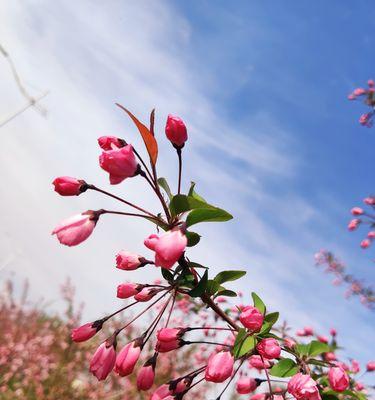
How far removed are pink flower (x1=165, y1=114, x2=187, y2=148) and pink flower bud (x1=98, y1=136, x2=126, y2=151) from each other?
204 millimetres

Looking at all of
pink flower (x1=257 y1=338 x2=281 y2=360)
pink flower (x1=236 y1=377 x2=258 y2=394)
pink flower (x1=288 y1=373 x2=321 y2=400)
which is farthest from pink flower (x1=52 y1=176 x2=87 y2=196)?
pink flower (x1=236 y1=377 x2=258 y2=394)

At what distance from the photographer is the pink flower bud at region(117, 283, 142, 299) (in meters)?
1.45

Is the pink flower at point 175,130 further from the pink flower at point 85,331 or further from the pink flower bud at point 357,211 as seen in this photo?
the pink flower bud at point 357,211

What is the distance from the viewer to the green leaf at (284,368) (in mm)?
1532

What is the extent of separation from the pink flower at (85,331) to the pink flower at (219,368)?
0.44 meters

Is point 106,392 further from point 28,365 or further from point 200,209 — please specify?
point 200,209

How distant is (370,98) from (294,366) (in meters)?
4.23

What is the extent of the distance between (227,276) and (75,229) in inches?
22.0

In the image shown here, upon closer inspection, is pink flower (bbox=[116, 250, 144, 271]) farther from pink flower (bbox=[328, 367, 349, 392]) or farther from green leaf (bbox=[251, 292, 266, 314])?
pink flower (bbox=[328, 367, 349, 392])

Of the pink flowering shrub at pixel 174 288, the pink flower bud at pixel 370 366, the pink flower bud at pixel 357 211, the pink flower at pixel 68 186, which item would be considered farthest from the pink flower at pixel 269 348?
the pink flower bud at pixel 357 211

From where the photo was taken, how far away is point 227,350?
4.50ft

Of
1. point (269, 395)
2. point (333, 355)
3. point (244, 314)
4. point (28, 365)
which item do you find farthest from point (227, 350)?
point (28, 365)

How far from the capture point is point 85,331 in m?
1.48

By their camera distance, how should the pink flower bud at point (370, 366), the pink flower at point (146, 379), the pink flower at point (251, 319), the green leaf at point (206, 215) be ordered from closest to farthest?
the green leaf at point (206, 215) → the pink flower at point (251, 319) → the pink flower at point (146, 379) → the pink flower bud at point (370, 366)
